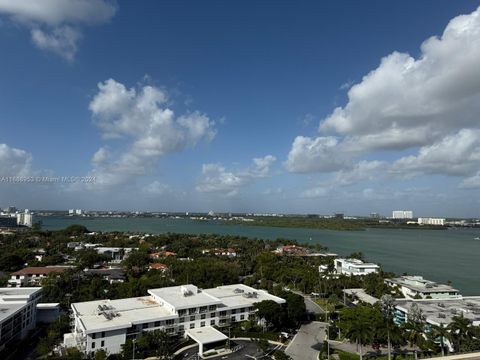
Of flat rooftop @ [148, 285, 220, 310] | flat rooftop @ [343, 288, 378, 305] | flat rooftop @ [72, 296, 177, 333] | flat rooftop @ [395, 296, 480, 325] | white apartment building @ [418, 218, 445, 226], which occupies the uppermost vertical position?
white apartment building @ [418, 218, 445, 226]

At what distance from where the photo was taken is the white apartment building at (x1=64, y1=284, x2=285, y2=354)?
71.9ft

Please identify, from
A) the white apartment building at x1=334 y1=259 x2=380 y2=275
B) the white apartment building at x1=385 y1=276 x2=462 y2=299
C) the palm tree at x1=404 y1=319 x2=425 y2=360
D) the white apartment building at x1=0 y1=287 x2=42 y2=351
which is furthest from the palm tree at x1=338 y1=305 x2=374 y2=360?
the white apartment building at x1=334 y1=259 x2=380 y2=275

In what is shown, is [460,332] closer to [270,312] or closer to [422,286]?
[270,312]

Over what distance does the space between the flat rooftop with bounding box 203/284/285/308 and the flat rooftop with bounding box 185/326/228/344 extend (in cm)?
329

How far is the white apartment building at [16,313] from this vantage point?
22766mm

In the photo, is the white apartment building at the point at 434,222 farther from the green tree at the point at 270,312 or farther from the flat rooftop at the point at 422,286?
the green tree at the point at 270,312

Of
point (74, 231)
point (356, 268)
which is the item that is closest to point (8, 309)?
point (356, 268)

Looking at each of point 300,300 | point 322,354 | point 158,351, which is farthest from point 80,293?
point 322,354

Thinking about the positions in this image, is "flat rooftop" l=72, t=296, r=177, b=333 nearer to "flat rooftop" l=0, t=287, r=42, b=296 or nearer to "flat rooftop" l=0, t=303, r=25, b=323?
"flat rooftop" l=0, t=303, r=25, b=323

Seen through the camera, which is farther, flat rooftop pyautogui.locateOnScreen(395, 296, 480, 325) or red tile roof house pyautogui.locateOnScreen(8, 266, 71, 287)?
red tile roof house pyautogui.locateOnScreen(8, 266, 71, 287)

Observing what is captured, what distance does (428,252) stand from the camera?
3187 inches

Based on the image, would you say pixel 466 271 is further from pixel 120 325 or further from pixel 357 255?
pixel 120 325

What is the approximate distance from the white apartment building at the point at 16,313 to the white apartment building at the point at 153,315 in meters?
3.24

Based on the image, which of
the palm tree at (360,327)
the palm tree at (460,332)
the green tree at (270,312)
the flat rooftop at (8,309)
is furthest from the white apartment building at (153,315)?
the palm tree at (460,332)
